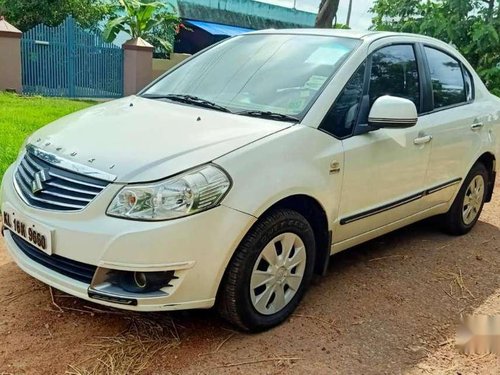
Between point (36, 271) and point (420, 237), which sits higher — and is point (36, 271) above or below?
above

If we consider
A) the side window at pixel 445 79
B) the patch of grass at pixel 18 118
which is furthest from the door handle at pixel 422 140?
the patch of grass at pixel 18 118

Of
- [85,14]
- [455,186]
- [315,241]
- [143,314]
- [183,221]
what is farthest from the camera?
[85,14]

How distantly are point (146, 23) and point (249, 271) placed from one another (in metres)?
14.6

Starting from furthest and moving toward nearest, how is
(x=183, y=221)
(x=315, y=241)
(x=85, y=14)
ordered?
(x=85, y=14), (x=315, y=241), (x=183, y=221)

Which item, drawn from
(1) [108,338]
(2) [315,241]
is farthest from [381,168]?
(1) [108,338]

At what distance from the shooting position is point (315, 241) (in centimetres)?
347

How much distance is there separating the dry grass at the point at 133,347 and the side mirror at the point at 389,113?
1746 millimetres

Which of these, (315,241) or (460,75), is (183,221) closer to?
(315,241)

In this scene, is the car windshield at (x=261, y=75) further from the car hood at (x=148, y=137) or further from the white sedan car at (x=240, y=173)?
the car hood at (x=148, y=137)

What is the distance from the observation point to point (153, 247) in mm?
2646

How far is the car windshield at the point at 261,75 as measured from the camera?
3521 millimetres

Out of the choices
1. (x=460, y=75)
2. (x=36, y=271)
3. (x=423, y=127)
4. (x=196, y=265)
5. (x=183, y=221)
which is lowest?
(x=36, y=271)

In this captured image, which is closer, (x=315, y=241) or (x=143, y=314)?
(x=143, y=314)

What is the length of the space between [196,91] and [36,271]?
1.65 m
